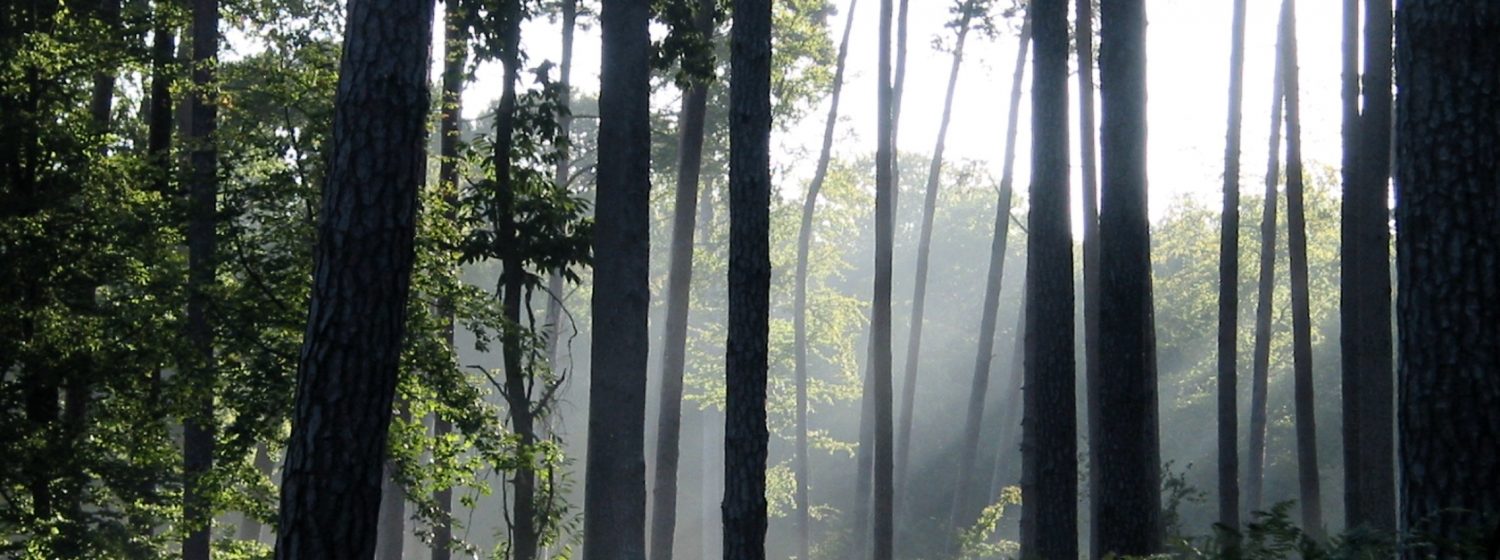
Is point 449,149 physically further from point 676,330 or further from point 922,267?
point 922,267

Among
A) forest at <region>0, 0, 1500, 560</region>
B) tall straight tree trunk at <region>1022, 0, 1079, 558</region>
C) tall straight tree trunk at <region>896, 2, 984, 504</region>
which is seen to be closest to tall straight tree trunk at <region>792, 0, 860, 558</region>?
tall straight tree trunk at <region>896, 2, 984, 504</region>

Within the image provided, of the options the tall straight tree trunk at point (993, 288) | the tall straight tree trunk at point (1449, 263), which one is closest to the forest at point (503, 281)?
the tall straight tree trunk at point (1449, 263)

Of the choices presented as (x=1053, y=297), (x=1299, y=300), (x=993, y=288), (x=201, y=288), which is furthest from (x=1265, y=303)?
(x=201, y=288)

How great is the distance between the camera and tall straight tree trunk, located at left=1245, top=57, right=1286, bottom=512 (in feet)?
79.5

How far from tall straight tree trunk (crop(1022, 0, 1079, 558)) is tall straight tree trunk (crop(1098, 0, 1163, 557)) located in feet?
2.66

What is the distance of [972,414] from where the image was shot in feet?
110

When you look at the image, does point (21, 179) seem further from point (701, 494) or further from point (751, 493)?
point (701, 494)

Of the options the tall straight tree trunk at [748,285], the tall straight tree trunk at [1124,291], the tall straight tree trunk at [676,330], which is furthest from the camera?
the tall straight tree trunk at [676,330]

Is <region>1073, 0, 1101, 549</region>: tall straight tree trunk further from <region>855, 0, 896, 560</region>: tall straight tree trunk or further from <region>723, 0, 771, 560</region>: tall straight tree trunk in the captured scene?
<region>723, 0, 771, 560</region>: tall straight tree trunk

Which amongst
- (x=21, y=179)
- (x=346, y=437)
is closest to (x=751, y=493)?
(x=346, y=437)

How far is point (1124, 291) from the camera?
12484mm

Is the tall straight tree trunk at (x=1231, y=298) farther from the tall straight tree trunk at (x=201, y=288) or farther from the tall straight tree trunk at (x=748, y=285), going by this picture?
the tall straight tree trunk at (x=201, y=288)

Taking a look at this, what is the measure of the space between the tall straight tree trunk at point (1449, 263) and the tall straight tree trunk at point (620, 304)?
766cm

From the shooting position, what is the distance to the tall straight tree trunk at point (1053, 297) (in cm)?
1352
